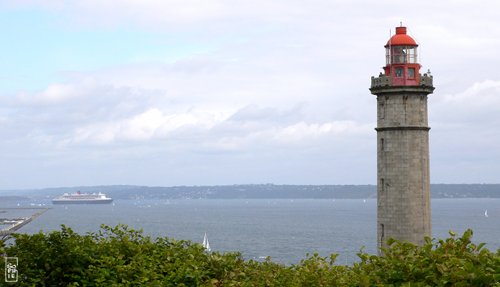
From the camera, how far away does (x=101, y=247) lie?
19969mm

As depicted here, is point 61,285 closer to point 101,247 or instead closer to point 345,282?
point 101,247

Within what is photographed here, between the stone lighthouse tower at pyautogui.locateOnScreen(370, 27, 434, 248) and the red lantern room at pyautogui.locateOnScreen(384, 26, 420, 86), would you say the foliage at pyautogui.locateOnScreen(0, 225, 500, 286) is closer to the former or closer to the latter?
the stone lighthouse tower at pyautogui.locateOnScreen(370, 27, 434, 248)

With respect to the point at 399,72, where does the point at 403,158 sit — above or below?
below

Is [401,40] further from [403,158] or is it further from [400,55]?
[403,158]

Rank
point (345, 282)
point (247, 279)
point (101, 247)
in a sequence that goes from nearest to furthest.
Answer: point (345, 282) → point (247, 279) → point (101, 247)

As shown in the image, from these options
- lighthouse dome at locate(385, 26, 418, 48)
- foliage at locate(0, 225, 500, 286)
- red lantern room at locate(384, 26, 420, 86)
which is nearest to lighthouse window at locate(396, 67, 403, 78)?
red lantern room at locate(384, 26, 420, 86)

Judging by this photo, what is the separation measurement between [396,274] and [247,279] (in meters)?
4.48

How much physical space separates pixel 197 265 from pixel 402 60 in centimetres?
1791

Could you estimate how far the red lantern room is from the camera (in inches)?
1258

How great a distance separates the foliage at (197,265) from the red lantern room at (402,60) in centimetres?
1452

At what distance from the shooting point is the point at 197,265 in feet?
61.6

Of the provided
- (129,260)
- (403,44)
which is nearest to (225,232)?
(403,44)

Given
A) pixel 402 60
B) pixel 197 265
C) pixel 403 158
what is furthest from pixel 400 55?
pixel 197 265

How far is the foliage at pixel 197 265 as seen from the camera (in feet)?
49.3
